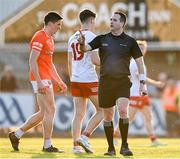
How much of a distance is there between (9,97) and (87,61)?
1152cm

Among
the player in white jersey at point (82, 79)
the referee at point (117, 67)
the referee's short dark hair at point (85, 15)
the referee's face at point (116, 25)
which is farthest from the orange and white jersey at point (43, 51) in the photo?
the referee's face at point (116, 25)

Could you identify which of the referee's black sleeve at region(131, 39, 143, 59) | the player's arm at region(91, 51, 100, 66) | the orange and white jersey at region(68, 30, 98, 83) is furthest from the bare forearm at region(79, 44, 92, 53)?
the referee's black sleeve at region(131, 39, 143, 59)

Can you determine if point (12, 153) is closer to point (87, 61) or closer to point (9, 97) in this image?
point (87, 61)

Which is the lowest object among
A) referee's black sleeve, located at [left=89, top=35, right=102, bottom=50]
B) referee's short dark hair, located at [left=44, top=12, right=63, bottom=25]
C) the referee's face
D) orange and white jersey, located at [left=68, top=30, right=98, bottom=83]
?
orange and white jersey, located at [left=68, top=30, right=98, bottom=83]

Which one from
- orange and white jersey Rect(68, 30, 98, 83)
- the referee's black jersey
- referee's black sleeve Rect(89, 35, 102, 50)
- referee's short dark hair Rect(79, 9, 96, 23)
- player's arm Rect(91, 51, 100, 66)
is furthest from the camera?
orange and white jersey Rect(68, 30, 98, 83)

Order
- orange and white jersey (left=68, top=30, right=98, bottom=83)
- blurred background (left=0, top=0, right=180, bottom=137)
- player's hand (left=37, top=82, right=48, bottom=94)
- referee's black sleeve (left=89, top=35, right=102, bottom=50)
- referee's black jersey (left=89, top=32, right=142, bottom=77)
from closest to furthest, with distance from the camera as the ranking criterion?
referee's black jersey (left=89, top=32, right=142, bottom=77) → referee's black sleeve (left=89, top=35, right=102, bottom=50) → player's hand (left=37, top=82, right=48, bottom=94) → orange and white jersey (left=68, top=30, right=98, bottom=83) → blurred background (left=0, top=0, right=180, bottom=137)

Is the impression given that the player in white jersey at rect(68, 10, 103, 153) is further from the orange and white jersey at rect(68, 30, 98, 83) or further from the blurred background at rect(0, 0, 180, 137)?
the blurred background at rect(0, 0, 180, 137)

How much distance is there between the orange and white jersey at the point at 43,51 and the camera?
42.3 feet

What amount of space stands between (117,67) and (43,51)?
135cm

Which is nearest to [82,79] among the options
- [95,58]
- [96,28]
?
[95,58]

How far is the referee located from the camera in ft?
40.4

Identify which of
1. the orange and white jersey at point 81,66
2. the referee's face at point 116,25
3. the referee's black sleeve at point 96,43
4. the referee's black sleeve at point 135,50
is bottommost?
the orange and white jersey at point 81,66

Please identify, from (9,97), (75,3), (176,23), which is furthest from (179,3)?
(9,97)

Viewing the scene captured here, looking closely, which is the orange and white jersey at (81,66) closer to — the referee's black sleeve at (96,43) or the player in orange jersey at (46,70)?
the player in orange jersey at (46,70)
